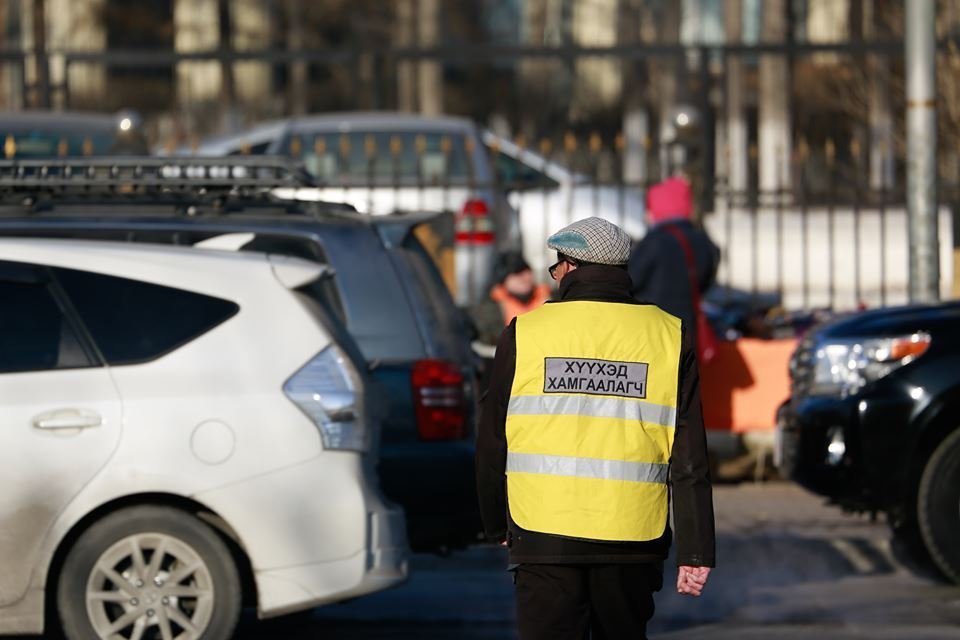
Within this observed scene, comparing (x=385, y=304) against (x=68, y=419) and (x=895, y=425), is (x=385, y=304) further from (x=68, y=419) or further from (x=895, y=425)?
(x=895, y=425)

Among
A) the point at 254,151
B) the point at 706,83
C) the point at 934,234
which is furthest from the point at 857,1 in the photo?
the point at 934,234

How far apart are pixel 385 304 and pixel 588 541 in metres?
3.35

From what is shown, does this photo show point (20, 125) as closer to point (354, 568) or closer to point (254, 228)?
point (254, 228)

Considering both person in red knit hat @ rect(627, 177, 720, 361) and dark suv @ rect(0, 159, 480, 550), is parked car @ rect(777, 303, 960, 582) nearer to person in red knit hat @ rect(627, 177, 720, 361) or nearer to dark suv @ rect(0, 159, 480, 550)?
dark suv @ rect(0, 159, 480, 550)

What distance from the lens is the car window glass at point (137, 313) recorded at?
6.75 m

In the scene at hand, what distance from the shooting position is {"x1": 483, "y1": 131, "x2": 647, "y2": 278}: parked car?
14961 millimetres

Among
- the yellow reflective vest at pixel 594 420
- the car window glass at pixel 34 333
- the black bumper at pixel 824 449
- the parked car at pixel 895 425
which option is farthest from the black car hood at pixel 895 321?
the yellow reflective vest at pixel 594 420

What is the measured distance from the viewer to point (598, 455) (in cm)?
491

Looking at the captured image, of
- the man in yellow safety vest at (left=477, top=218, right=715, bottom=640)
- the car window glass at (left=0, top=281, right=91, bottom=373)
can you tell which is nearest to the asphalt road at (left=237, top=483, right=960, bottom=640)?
→ the car window glass at (left=0, top=281, right=91, bottom=373)

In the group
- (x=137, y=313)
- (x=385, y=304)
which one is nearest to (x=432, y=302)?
(x=385, y=304)

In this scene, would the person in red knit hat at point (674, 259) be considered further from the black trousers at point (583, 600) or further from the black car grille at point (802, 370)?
the black trousers at point (583, 600)

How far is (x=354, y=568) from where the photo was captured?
6.64 m

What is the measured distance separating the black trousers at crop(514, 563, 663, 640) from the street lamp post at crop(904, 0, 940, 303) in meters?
6.71

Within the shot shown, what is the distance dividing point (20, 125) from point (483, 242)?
129 inches
